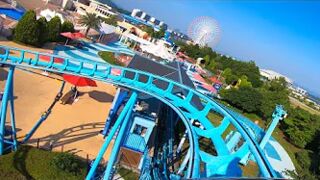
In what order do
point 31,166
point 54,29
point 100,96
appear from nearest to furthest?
point 31,166, point 100,96, point 54,29

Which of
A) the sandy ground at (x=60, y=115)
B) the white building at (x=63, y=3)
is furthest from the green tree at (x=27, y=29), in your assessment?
the white building at (x=63, y=3)

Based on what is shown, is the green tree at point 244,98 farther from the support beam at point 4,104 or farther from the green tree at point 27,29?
the support beam at point 4,104

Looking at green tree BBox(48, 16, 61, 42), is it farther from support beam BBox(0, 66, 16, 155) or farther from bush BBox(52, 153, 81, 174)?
bush BBox(52, 153, 81, 174)

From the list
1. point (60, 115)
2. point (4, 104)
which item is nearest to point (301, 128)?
point (60, 115)

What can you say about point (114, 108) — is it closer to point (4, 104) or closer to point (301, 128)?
point (4, 104)

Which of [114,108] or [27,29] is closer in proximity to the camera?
[114,108]

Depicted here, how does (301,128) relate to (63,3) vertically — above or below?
below

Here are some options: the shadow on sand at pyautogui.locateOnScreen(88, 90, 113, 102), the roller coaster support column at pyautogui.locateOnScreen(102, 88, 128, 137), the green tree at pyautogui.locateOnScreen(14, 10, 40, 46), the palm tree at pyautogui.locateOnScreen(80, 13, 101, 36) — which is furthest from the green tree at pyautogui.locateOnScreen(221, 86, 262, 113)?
the roller coaster support column at pyautogui.locateOnScreen(102, 88, 128, 137)
